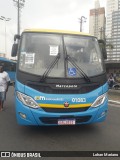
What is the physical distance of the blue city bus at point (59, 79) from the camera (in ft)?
21.7

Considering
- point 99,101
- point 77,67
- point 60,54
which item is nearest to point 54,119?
point 99,101

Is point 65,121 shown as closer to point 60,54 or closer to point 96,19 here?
point 60,54

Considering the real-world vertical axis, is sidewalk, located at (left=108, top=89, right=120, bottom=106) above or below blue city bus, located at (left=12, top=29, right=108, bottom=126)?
below

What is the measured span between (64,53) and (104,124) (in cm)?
257

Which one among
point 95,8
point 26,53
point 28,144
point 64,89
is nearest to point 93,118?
point 64,89

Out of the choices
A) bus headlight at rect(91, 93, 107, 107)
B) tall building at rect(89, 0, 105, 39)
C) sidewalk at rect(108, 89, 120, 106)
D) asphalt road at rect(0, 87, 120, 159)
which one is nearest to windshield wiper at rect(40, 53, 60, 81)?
bus headlight at rect(91, 93, 107, 107)

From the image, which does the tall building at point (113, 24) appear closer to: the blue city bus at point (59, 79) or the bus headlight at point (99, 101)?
the blue city bus at point (59, 79)

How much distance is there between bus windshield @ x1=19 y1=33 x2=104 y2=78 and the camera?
23.2 ft

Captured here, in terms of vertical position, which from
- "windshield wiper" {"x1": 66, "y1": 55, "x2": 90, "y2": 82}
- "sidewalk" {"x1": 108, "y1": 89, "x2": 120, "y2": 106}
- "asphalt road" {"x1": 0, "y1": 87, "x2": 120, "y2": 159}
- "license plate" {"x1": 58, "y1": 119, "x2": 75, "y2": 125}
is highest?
"windshield wiper" {"x1": 66, "y1": 55, "x2": 90, "y2": 82}

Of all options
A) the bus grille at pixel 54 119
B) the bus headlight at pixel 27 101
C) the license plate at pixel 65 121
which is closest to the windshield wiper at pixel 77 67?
the bus grille at pixel 54 119

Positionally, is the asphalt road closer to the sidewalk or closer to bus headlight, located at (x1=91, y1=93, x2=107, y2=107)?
bus headlight, located at (x1=91, y1=93, x2=107, y2=107)

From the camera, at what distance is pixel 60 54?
23.9ft

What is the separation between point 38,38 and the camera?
7500 mm

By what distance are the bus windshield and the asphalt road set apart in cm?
148
